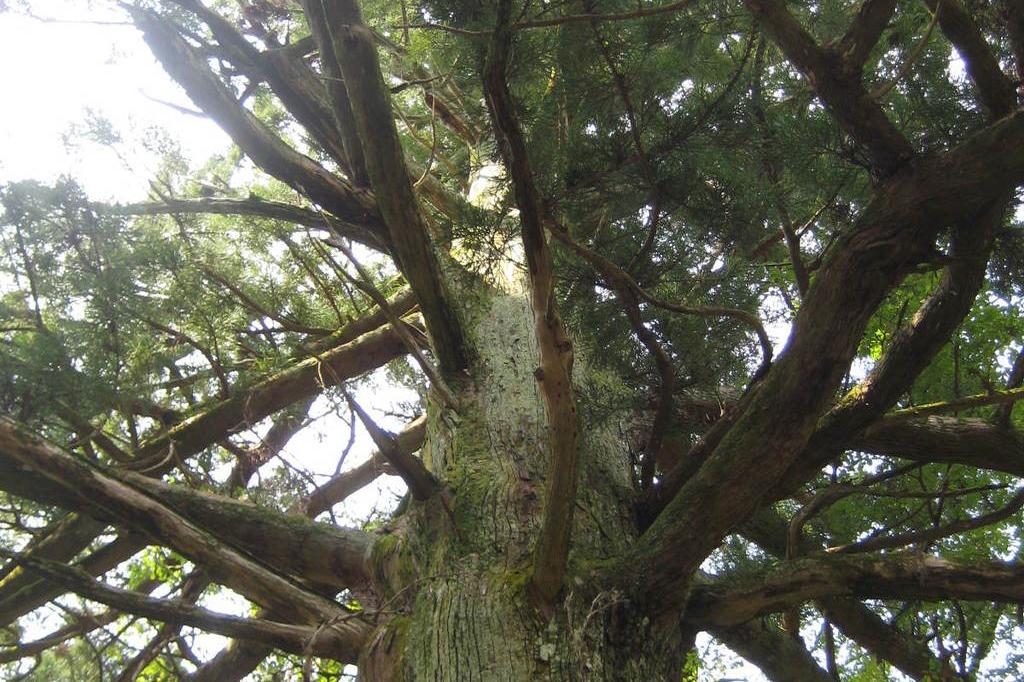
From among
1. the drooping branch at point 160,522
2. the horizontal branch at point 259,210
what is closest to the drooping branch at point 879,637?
the drooping branch at point 160,522

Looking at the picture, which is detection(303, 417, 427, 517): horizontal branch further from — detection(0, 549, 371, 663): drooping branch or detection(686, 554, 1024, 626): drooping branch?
detection(686, 554, 1024, 626): drooping branch

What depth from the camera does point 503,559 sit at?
7.47 feet

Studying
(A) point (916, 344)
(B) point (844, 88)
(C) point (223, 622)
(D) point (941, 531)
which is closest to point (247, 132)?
(C) point (223, 622)

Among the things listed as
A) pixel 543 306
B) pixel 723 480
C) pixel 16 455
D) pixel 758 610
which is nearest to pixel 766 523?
pixel 758 610

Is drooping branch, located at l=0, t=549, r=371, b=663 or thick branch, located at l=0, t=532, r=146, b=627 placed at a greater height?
thick branch, located at l=0, t=532, r=146, b=627

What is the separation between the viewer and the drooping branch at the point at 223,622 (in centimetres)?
215

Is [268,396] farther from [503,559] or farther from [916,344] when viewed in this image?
[916,344]

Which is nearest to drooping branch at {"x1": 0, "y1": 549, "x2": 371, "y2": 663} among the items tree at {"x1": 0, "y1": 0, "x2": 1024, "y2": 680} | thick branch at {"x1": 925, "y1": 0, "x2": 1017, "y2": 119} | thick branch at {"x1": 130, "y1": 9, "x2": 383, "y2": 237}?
tree at {"x1": 0, "y1": 0, "x2": 1024, "y2": 680}

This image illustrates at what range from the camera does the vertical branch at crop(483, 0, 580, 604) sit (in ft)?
6.21

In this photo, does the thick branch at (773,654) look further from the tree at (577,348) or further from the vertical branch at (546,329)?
the vertical branch at (546,329)

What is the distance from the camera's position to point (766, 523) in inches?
137

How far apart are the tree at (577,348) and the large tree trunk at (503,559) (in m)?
0.01

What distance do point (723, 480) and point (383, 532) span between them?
110 centimetres

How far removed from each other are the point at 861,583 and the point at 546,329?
45.0 inches
